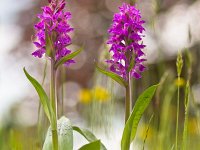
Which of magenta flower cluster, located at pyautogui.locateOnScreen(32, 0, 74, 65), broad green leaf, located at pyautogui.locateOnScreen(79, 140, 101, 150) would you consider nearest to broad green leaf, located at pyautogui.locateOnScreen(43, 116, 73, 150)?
broad green leaf, located at pyautogui.locateOnScreen(79, 140, 101, 150)

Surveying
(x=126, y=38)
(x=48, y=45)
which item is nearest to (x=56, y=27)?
(x=48, y=45)

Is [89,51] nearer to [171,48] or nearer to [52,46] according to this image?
[171,48]

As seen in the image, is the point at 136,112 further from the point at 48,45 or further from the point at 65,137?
the point at 48,45

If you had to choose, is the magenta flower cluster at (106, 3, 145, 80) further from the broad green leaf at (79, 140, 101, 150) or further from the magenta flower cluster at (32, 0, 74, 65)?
the broad green leaf at (79, 140, 101, 150)

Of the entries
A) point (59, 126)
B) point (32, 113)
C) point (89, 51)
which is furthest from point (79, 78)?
point (59, 126)

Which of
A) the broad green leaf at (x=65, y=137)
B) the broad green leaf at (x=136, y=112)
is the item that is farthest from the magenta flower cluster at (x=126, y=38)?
the broad green leaf at (x=65, y=137)

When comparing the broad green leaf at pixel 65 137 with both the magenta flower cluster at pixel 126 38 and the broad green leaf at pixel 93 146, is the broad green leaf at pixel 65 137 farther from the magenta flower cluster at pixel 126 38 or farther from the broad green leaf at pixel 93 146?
the magenta flower cluster at pixel 126 38
